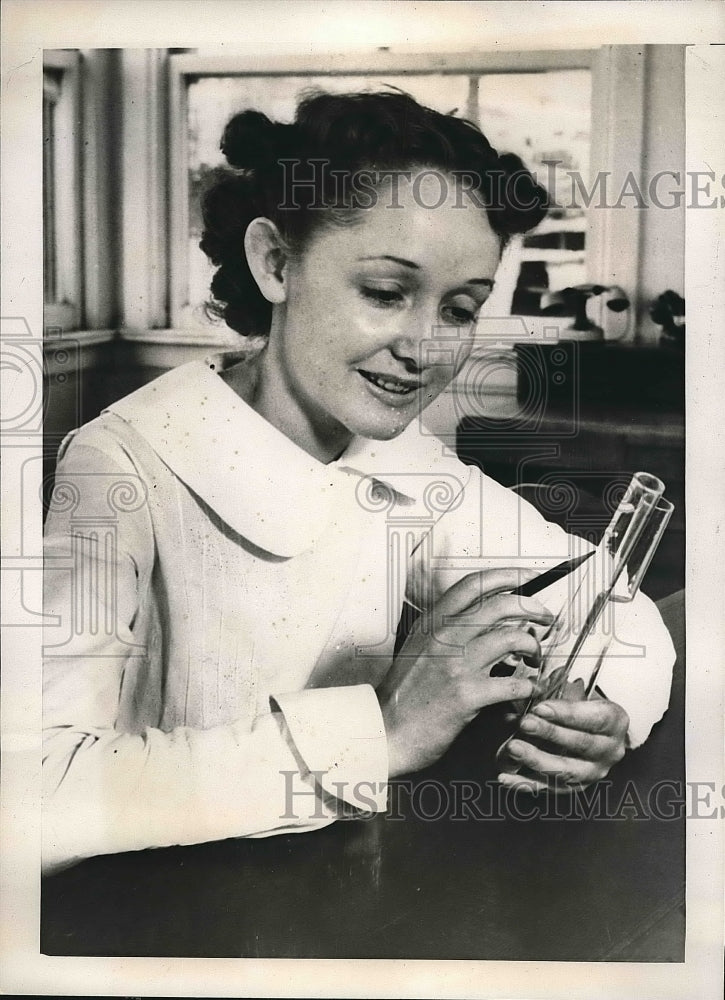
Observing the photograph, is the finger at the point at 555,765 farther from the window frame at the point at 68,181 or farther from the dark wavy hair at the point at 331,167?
the window frame at the point at 68,181

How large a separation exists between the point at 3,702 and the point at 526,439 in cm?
69

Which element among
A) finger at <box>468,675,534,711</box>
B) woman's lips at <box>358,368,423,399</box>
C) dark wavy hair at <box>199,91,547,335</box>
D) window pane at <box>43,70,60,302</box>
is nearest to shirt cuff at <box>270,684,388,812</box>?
finger at <box>468,675,534,711</box>

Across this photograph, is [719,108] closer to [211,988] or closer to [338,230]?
[338,230]

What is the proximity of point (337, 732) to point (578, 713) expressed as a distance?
0.28 meters

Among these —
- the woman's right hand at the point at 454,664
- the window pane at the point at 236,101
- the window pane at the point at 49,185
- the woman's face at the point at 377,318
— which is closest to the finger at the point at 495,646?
the woman's right hand at the point at 454,664

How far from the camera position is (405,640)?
3.67 feet

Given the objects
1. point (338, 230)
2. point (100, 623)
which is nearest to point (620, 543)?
point (338, 230)

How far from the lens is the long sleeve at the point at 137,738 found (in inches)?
43.8

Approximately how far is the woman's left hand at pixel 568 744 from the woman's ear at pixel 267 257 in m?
0.57

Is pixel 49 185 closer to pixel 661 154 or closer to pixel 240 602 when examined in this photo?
pixel 240 602

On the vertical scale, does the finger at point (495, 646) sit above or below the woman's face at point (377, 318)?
below

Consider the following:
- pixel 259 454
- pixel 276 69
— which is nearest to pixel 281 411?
pixel 259 454

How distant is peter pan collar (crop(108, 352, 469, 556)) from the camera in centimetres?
112

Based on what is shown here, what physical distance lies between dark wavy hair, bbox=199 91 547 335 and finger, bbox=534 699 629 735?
1.78ft
